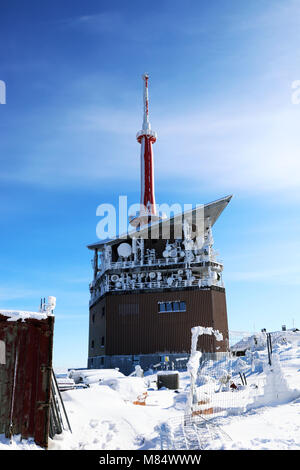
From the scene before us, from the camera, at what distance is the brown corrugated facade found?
119 feet

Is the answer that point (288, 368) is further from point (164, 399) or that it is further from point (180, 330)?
point (180, 330)

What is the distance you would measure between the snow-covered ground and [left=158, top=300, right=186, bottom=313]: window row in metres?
18.8

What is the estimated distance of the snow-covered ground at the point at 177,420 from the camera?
885 cm

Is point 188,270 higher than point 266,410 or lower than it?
higher

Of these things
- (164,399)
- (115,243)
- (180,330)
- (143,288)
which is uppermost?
(115,243)

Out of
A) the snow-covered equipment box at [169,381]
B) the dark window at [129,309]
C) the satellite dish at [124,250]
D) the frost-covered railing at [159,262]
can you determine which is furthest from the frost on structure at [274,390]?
the satellite dish at [124,250]

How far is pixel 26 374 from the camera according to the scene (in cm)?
888

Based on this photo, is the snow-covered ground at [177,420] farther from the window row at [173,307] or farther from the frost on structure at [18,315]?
the window row at [173,307]

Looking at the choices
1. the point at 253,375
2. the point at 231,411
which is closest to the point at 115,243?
the point at 253,375
